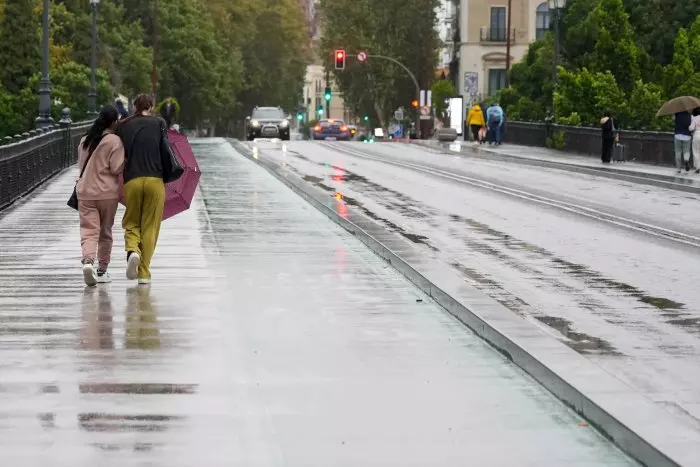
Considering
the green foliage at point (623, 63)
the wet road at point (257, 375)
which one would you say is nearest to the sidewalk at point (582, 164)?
the green foliage at point (623, 63)

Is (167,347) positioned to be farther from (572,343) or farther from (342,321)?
(572,343)

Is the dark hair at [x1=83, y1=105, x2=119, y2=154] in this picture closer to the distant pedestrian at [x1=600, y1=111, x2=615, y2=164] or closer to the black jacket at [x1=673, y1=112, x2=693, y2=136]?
the black jacket at [x1=673, y1=112, x2=693, y2=136]

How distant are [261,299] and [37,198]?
597 inches

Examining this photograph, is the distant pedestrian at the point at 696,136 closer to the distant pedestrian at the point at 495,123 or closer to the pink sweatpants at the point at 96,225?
the distant pedestrian at the point at 495,123

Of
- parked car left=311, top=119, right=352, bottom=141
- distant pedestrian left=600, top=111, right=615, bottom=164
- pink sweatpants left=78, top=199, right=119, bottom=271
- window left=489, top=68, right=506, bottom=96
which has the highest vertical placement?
pink sweatpants left=78, top=199, right=119, bottom=271

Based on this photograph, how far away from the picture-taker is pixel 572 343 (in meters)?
11.7

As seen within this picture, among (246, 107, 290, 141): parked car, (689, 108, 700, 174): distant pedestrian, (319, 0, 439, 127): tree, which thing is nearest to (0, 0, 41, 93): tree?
(246, 107, 290, 141): parked car

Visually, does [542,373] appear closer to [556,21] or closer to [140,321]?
[140,321]

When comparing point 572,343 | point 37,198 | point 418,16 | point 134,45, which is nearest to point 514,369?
point 572,343

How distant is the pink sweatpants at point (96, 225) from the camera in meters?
15.8

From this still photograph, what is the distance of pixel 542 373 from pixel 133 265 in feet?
20.0

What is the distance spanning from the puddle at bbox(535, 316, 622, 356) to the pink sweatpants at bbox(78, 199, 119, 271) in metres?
4.63

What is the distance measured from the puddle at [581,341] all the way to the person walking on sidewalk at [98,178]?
4624mm

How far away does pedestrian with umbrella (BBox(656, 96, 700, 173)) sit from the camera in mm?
41406
